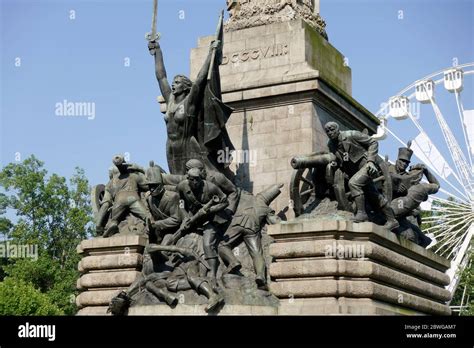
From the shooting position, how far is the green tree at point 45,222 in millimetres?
49688

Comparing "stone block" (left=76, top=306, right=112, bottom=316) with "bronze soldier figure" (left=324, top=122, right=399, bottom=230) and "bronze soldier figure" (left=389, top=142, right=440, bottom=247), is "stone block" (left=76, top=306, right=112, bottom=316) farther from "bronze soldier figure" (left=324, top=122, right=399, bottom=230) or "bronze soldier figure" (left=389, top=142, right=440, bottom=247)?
"bronze soldier figure" (left=389, top=142, right=440, bottom=247)

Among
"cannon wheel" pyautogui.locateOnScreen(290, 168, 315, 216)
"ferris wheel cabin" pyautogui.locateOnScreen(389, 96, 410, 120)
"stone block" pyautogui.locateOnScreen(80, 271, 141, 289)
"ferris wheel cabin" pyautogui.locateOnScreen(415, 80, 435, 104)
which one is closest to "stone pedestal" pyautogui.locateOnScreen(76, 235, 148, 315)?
"stone block" pyautogui.locateOnScreen(80, 271, 141, 289)

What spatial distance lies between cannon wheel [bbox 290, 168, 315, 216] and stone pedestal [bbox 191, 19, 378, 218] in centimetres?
56

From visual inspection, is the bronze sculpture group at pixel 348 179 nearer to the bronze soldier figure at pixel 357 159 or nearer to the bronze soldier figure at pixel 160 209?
the bronze soldier figure at pixel 357 159

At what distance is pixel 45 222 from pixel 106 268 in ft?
111

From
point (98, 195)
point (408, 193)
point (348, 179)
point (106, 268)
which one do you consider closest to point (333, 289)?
→ point (348, 179)

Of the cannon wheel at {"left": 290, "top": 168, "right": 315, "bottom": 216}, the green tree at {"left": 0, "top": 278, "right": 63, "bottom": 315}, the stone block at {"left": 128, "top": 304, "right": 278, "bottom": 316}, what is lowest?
the green tree at {"left": 0, "top": 278, "right": 63, "bottom": 315}

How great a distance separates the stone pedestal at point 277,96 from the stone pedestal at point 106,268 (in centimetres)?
335

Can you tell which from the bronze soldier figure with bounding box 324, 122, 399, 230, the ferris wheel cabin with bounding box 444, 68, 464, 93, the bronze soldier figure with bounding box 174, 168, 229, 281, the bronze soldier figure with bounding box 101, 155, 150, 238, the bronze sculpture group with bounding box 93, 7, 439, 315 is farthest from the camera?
the ferris wheel cabin with bounding box 444, 68, 464, 93

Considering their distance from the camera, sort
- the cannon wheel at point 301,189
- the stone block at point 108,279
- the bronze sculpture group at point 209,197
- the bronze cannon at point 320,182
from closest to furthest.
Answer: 1. the bronze sculpture group at point 209,197
2. the bronze cannon at point 320,182
3. the stone block at point 108,279
4. the cannon wheel at point 301,189

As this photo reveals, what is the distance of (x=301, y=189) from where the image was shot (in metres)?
19.5

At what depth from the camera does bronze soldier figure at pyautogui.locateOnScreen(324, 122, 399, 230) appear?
18.0 metres

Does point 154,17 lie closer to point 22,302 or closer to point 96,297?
point 96,297

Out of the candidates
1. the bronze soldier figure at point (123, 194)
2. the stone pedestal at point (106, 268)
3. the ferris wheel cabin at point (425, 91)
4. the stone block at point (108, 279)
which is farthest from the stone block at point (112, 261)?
the ferris wheel cabin at point (425, 91)
